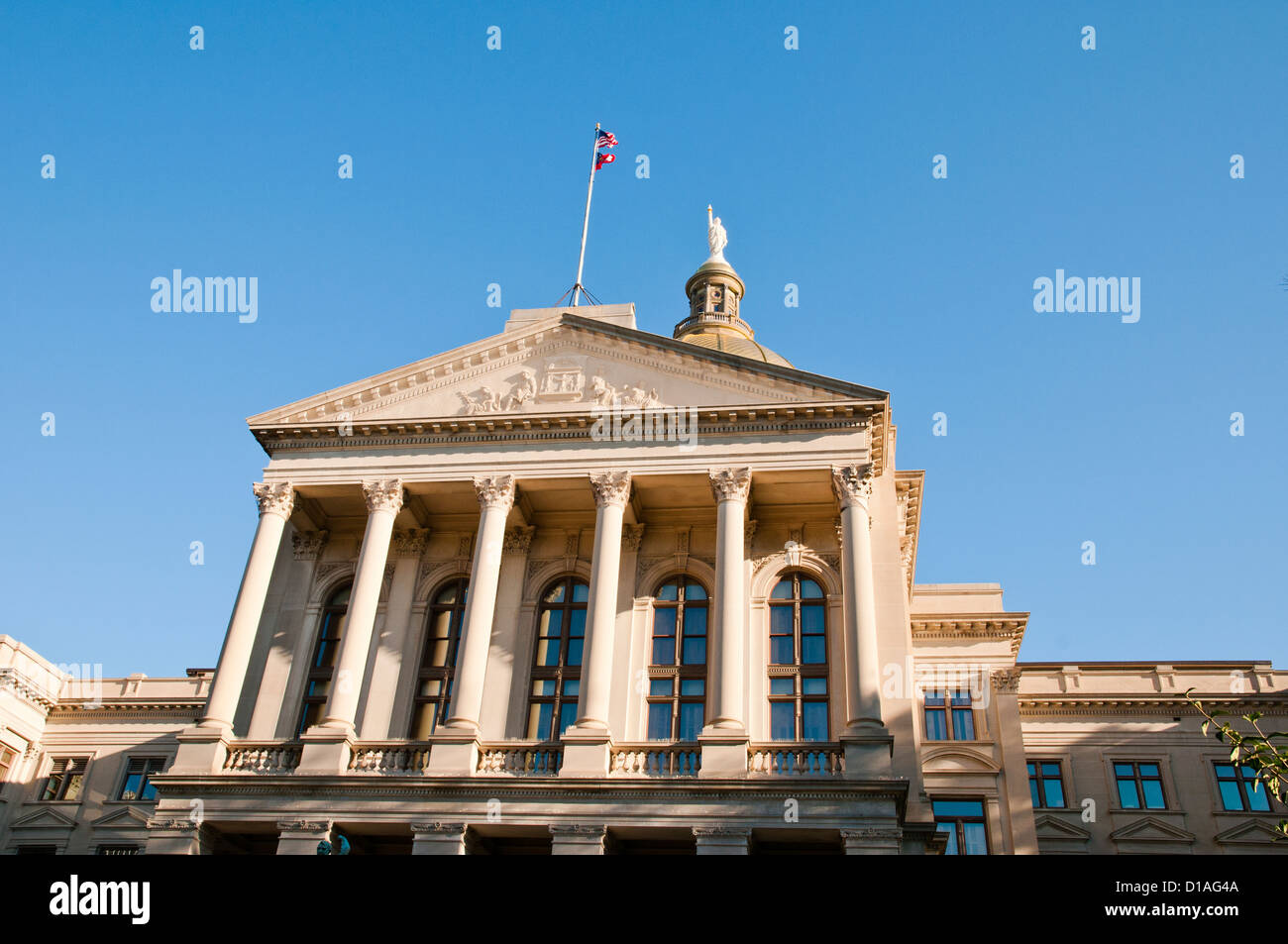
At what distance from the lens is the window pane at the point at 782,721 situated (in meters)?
29.6

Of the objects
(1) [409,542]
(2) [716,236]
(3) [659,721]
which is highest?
(2) [716,236]

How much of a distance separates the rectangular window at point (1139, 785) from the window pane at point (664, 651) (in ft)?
82.5

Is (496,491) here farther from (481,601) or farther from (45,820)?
(45,820)

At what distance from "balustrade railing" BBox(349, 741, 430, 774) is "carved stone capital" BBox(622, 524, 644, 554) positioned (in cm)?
812

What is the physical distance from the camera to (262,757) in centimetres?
2881

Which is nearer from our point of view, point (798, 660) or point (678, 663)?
point (798, 660)

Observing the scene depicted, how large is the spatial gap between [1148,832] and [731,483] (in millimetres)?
26310

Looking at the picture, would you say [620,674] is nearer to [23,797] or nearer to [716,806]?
[716,806]

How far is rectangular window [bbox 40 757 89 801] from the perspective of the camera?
159 feet

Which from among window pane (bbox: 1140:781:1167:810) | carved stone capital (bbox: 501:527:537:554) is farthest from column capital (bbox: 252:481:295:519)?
window pane (bbox: 1140:781:1167:810)

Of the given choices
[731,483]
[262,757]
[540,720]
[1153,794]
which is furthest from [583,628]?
[1153,794]

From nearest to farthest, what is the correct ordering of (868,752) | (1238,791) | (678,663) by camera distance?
(868,752) < (678,663) < (1238,791)

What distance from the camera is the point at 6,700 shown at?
1876 inches

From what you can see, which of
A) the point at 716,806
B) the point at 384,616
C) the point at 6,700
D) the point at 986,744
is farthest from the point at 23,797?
the point at 986,744
